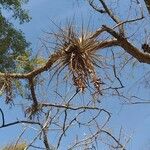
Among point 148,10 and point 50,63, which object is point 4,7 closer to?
point 148,10

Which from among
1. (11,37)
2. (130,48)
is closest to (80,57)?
(130,48)

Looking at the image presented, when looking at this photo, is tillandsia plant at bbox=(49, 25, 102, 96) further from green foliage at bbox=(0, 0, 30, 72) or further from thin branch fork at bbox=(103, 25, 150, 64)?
green foliage at bbox=(0, 0, 30, 72)

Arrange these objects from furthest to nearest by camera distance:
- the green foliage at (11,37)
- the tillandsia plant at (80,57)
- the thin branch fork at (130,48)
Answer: the green foliage at (11,37) < the thin branch fork at (130,48) < the tillandsia plant at (80,57)

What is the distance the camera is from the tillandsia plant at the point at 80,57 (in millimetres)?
4297

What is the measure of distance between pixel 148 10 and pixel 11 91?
1.93 metres

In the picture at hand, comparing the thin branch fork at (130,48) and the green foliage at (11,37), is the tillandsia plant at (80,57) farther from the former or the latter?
the green foliage at (11,37)

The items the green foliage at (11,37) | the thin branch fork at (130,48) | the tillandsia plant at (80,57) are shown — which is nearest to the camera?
the tillandsia plant at (80,57)

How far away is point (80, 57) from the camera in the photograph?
4.41m

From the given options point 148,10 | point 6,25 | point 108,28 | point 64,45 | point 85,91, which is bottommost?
point 85,91

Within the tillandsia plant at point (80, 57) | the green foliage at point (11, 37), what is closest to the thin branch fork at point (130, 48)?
the tillandsia plant at point (80, 57)

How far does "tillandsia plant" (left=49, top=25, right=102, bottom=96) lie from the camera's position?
4.30 metres

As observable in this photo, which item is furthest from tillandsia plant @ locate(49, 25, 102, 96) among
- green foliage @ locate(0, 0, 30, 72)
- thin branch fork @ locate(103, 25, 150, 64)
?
green foliage @ locate(0, 0, 30, 72)

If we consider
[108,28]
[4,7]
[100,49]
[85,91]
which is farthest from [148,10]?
[4,7]

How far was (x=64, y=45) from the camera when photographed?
4551mm
